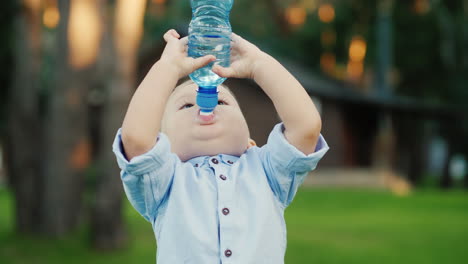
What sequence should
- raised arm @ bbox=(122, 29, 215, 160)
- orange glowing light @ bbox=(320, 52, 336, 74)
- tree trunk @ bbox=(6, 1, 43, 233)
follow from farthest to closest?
orange glowing light @ bbox=(320, 52, 336, 74) → tree trunk @ bbox=(6, 1, 43, 233) → raised arm @ bbox=(122, 29, 215, 160)

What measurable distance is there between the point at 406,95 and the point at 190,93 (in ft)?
114

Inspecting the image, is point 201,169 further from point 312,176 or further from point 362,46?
point 362,46

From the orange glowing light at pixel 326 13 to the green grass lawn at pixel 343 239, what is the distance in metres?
17.2

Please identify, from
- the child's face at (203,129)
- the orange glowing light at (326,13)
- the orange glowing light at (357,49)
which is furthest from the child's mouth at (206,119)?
the orange glowing light at (357,49)

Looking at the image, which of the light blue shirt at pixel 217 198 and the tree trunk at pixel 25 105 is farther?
the tree trunk at pixel 25 105

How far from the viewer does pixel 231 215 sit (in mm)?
2688

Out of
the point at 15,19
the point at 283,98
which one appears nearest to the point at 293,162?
the point at 283,98

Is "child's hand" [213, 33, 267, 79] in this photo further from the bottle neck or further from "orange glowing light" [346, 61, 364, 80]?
"orange glowing light" [346, 61, 364, 80]

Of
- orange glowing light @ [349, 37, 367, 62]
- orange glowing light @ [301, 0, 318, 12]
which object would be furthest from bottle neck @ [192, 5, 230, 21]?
orange glowing light @ [301, 0, 318, 12]

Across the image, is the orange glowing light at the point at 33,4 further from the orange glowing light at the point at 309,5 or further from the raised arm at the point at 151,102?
the orange glowing light at the point at 309,5

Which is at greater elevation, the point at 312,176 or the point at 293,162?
the point at 293,162

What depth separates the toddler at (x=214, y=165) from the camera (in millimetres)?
2639

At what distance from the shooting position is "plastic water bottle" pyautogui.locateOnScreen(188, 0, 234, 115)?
2.76 meters

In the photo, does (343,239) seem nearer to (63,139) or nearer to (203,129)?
(63,139)
